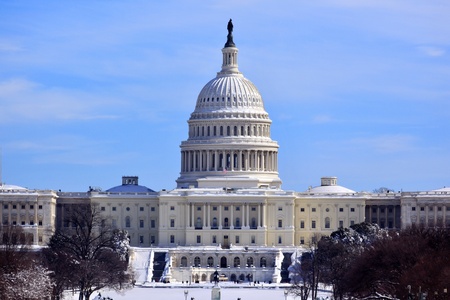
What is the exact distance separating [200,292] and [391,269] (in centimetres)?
4571

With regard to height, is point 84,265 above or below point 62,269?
above

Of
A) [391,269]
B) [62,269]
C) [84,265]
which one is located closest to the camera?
[391,269]

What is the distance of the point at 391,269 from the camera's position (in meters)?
133

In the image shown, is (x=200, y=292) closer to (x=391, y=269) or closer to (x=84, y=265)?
(x=84, y=265)

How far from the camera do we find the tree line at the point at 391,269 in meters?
120

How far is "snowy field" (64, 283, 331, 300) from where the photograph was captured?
163 m

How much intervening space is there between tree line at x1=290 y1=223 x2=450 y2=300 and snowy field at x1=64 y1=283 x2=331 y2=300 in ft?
9.54

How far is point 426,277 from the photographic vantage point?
395ft

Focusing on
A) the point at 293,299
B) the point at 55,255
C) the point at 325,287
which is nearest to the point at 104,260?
the point at 55,255

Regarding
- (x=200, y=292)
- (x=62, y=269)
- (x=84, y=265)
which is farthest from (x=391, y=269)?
(x=200, y=292)

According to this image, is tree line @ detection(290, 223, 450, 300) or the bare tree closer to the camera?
tree line @ detection(290, 223, 450, 300)

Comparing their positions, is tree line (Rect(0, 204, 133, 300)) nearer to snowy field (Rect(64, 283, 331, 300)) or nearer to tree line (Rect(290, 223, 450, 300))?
snowy field (Rect(64, 283, 331, 300))

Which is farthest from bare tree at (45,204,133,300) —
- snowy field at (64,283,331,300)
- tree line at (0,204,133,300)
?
snowy field at (64,283,331,300)

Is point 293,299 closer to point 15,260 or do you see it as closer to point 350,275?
point 350,275
